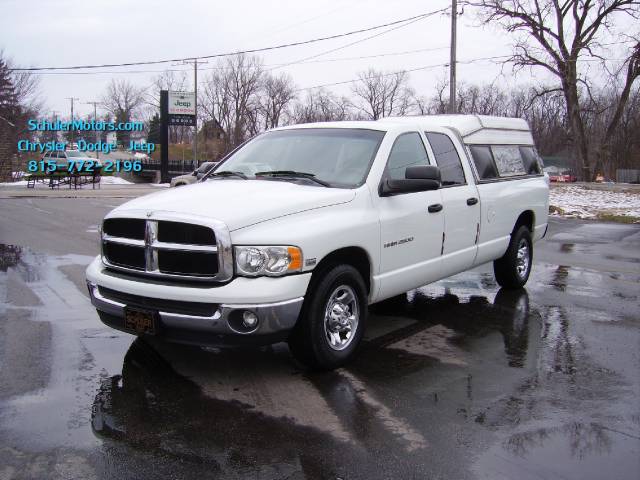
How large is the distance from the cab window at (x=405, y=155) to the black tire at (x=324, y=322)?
3.61 feet

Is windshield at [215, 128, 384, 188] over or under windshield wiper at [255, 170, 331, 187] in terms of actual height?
over

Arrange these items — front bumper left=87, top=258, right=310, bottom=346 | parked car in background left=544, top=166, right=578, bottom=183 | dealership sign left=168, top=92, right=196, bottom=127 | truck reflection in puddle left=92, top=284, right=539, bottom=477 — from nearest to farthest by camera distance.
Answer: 1. truck reflection in puddle left=92, top=284, right=539, bottom=477
2. front bumper left=87, top=258, right=310, bottom=346
3. dealership sign left=168, top=92, right=196, bottom=127
4. parked car in background left=544, top=166, right=578, bottom=183

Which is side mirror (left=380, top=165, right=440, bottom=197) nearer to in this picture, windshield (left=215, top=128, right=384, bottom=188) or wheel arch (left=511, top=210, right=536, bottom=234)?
windshield (left=215, top=128, right=384, bottom=188)

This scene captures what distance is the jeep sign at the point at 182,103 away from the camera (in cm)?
4259

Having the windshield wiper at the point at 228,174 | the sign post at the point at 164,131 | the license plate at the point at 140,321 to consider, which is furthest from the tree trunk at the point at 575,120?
the license plate at the point at 140,321

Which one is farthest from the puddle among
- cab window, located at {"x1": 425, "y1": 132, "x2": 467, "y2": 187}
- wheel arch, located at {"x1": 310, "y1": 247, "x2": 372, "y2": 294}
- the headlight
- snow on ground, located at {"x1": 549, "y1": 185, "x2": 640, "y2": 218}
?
snow on ground, located at {"x1": 549, "y1": 185, "x2": 640, "y2": 218}

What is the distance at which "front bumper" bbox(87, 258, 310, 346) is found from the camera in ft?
13.7

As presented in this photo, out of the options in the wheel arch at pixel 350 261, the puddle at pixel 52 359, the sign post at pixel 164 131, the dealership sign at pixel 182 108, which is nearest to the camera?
the puddle at pixel 52 359

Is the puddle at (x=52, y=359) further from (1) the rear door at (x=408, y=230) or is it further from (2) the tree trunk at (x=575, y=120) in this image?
(2) the tree trunk at (x=575, y=120)

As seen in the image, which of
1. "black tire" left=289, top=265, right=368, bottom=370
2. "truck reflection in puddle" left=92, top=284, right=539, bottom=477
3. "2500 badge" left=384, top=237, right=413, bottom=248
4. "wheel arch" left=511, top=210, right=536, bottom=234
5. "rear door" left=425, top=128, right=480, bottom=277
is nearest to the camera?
"truck reflection in puddle" left=92, top=284, right=539, bottom=477

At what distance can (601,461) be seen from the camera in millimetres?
3475

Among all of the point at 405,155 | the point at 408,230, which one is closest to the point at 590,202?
the point at 405,155

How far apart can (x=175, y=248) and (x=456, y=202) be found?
3.02 metres

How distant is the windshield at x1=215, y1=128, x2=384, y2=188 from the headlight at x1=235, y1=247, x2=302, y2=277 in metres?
1.01
